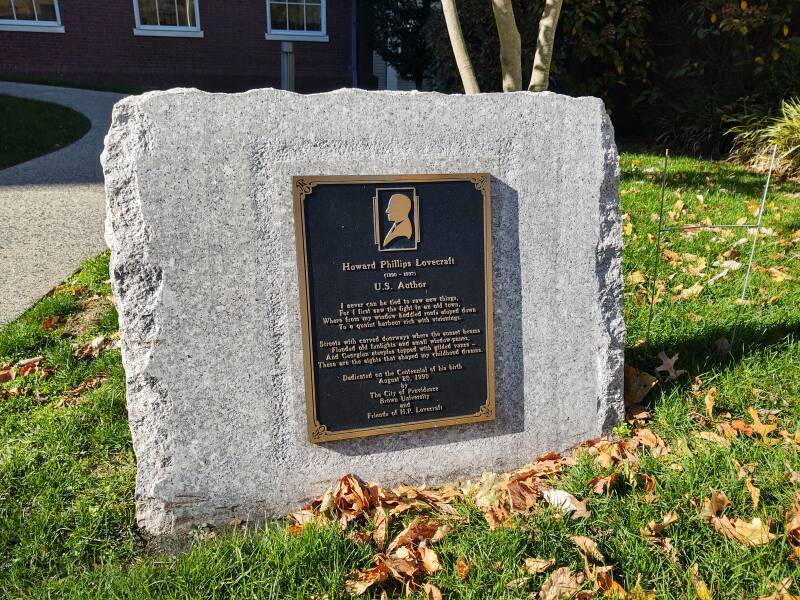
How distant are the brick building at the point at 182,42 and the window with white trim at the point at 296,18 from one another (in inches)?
1.0

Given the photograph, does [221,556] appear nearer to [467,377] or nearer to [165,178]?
[467,377]

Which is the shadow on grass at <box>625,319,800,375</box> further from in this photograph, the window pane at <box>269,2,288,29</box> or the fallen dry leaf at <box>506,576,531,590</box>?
the window pane at <box>269,2,288,29</box>

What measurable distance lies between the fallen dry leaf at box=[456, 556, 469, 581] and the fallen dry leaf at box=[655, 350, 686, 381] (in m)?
1.61

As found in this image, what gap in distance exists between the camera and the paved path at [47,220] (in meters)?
4.57

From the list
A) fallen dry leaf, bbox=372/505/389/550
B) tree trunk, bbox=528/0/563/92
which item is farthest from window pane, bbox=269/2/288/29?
fallen dry leaf, bbox=372/505/389/550

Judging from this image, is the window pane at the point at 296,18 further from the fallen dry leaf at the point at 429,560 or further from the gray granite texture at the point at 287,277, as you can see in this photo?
the fallen dry leaf at the point at 429,560

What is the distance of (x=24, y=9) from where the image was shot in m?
16.2

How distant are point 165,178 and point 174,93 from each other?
30 cm

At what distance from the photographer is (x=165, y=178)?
2346mm

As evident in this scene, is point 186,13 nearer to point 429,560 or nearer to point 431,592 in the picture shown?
point 429,560

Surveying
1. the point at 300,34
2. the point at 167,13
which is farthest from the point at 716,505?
the point at 167,13

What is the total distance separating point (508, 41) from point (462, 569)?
3.77 metres

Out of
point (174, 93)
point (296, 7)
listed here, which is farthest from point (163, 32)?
point (174, 93)

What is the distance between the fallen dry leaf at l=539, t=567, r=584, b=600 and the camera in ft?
7.11
